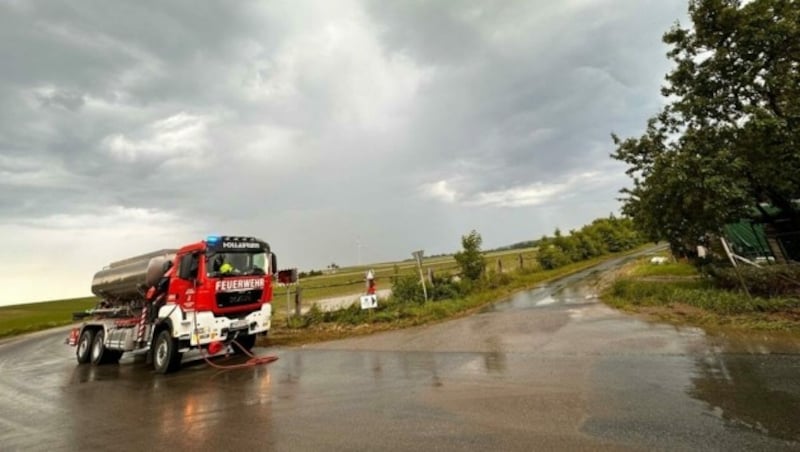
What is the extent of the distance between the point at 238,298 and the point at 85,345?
7.51 m

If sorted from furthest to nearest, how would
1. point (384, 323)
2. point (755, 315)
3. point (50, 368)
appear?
point (384, 323), point (50, 368), point (755, 315)

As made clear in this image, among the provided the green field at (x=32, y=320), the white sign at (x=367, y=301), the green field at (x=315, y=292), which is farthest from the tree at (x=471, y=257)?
Answer: the green field at (x=32, y=320)

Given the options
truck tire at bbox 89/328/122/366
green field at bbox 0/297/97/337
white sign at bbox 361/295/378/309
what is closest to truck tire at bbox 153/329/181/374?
truck tire at bbox 89/328/122/366

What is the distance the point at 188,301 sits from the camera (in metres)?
10.2

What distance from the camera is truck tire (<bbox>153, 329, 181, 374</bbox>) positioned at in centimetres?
1023

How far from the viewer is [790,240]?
13.9 metres

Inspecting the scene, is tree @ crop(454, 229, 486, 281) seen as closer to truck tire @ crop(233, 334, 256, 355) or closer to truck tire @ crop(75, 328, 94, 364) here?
truck tire @ crop(233, 334, 256, 355)

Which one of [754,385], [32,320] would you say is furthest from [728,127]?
[32,320]

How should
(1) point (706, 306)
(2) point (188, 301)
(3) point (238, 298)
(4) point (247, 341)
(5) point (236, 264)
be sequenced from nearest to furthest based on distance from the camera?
1. (1) point (706, 306)
2. (2) point (188, 301)
3. (3) point (238, 298)
4. (5) point (236, 264)
5. (4) point (247, 341)

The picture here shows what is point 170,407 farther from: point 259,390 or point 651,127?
point 651,127

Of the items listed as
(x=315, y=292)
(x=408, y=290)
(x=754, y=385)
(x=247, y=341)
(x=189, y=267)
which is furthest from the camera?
(x=315, y=292)

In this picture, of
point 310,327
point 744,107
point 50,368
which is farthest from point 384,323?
point 744,107

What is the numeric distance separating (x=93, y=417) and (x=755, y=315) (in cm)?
1305

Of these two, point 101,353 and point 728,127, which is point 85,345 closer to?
point 101,353
